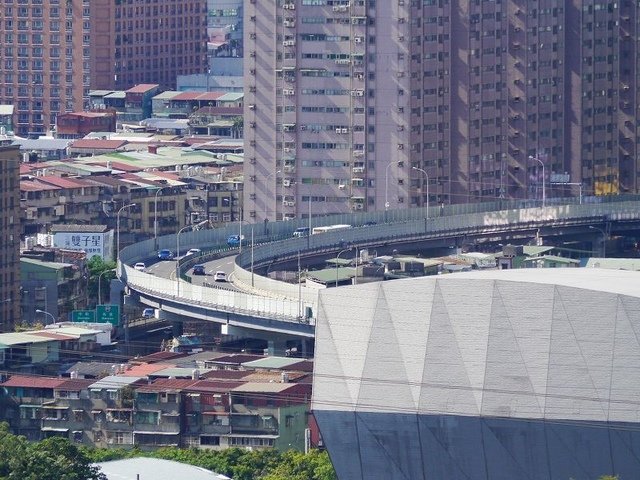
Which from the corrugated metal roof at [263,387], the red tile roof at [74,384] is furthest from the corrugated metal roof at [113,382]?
the corrugated metal roof at [263,387]

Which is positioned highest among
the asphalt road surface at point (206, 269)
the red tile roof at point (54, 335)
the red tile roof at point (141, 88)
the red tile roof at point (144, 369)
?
the red tile roof at point (141, 88)

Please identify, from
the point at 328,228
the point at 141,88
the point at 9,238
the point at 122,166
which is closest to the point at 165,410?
the point at 9,238

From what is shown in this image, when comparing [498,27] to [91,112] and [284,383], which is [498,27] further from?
[284,383]

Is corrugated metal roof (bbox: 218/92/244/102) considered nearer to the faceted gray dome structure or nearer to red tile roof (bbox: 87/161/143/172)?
red tile roof (bbox: 87/161/143/172)

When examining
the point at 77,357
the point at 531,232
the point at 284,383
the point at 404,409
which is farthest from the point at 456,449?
the point at 531,232

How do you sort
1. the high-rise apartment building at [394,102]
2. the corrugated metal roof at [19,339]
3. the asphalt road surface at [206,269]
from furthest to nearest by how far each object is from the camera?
the high-rise apartment building at [394,102], the asphalt road surface at [206,269], the corrugated metal roof at [19,339]

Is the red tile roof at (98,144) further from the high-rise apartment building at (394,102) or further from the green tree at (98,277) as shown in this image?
the green tree at (98,277)

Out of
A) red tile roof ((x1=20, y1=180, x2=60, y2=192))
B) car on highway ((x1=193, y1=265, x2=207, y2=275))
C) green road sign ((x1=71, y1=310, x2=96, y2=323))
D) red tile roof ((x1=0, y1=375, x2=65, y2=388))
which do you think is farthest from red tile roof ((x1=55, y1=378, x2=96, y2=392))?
red tile roof ((x1=20, y1=180, x2=60, y2=192))
